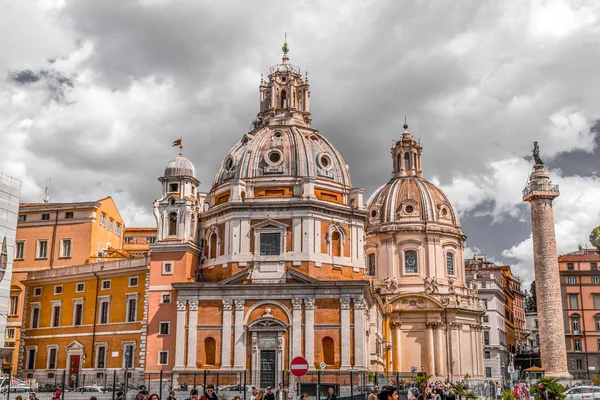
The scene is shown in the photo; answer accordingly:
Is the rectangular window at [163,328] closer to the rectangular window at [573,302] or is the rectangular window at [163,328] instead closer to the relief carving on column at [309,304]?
the relief carving on column at [309,304]

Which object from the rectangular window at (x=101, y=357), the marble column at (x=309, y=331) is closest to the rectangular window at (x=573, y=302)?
the marble column at (x=309, y=331)

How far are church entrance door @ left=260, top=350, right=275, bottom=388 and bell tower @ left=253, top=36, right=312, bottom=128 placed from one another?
20450 millimetres

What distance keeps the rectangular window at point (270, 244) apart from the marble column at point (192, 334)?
19.9ft

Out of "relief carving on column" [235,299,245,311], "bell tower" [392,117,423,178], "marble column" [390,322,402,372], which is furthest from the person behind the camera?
"bell tower" [392,117,423,178]

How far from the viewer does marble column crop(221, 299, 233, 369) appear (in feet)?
154

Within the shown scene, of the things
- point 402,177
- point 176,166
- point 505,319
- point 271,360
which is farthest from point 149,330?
point 505,319

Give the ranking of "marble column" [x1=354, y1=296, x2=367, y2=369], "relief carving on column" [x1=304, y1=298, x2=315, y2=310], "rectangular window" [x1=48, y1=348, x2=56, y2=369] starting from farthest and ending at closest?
"rectangular window" [x1=48, y1=348, x2=56, y2=369] → "relief carving on column" [x1=304, y1=298, x2=315, y2=310] → "marble column" [x1=354, y1=296, x2=367, y2=369]

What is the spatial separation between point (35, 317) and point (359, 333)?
2674cm

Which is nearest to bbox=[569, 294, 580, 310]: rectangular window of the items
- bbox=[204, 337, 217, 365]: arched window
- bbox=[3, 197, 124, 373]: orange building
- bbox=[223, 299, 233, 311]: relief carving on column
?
bbox=[223, 299, 233, 311]: relief carving on column

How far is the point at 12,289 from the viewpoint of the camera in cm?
5734

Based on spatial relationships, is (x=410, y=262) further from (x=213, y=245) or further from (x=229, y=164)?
(x=213, y=245)

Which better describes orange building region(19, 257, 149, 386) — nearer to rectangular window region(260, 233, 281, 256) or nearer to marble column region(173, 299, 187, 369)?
marble column region(173, 299, 187, 369)

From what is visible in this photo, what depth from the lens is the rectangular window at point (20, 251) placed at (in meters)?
59.0

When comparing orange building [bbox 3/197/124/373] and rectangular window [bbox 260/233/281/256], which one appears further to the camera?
orange building [bbox 3/197/124/373]
